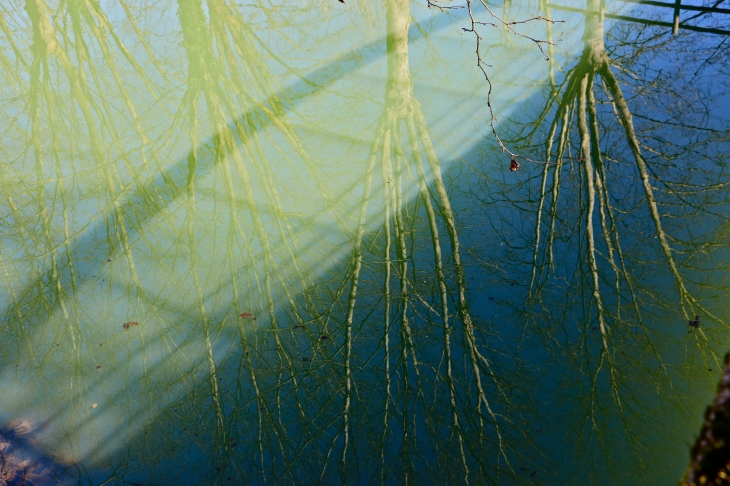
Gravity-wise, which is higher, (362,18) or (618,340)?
(362,18)

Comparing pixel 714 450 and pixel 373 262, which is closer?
pixel 714 450

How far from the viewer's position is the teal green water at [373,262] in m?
1.77

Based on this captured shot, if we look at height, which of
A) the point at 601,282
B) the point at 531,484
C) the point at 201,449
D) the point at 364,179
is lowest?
the point at 531,484

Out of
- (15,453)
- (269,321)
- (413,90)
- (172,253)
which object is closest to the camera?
(15,453)

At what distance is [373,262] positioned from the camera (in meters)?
2.22

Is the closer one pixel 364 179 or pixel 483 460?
pixel 483 460

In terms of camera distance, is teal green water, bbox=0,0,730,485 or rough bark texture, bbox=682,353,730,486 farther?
teal green water, bbox=0,0,730,485

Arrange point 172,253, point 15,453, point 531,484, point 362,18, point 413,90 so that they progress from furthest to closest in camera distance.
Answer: point 362,18 → point 413,90 → point 172,253 → point 15,453 → point 531,484

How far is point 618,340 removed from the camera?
1.84 meters

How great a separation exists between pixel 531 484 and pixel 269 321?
1.18m

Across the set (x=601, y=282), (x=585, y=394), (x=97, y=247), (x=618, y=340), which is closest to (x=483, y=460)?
(x=585, y=394)

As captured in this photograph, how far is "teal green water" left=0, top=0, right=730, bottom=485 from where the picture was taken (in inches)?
69.7

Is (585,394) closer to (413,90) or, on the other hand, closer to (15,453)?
(413,90)

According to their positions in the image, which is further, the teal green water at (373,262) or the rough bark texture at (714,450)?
the teal green water at (373,262)
